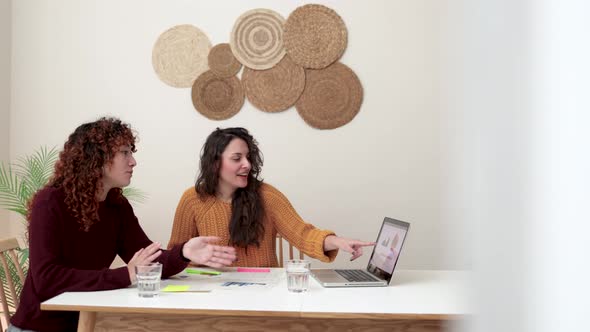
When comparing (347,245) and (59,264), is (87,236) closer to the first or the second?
(59,264)

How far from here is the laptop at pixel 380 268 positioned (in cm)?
185

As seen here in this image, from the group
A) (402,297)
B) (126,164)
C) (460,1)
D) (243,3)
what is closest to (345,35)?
(243,3)

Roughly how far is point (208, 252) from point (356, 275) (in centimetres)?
53

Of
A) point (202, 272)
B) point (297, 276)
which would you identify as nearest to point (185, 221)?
point (202, 272)

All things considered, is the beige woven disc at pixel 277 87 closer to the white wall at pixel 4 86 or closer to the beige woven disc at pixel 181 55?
the beige woven disc at pixel 181 55

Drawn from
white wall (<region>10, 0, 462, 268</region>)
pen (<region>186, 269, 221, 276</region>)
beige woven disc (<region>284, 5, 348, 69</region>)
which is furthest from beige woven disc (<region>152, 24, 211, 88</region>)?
pen (<region>186, 269, 221, 276</region>)

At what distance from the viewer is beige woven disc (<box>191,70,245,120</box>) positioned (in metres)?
3.51

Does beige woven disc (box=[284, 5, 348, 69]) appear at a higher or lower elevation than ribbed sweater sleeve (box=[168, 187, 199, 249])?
higher

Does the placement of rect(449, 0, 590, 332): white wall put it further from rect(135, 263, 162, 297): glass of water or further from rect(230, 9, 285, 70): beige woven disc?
rect(230, 9, 285, 70): beige woven disc

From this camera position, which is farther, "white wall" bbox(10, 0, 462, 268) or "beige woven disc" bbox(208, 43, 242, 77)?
"beige woven disc" bbox(208, 43, 242, 77)

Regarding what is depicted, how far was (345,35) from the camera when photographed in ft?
11.2

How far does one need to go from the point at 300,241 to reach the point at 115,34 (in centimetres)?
207

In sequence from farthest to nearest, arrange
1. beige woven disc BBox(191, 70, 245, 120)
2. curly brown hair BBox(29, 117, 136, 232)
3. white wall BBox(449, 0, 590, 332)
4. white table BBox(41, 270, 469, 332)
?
1. beige woven disc BBox(191, 70, 245, 120)
2. curly brown hair BBox(29, 117, 136, 232)
3. white table BBox(41, 270, 469, 332)
4. white wall BBox(449, 0, 590, 332)

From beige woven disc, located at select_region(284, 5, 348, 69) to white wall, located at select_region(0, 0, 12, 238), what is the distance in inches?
70.1
